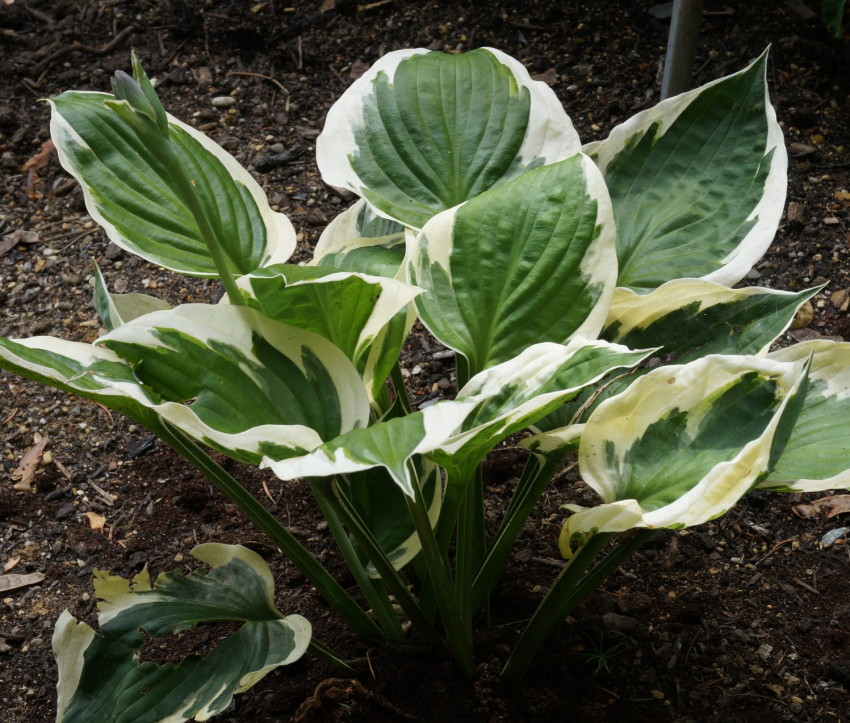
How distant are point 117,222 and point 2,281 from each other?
0.91 m

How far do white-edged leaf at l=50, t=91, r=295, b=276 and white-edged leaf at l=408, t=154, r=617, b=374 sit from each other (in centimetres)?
24

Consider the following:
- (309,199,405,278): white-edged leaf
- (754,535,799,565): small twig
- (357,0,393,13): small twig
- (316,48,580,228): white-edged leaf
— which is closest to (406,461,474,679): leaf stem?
(309,199,405,278): white-edged leaf

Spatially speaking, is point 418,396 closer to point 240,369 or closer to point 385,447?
point 240,369

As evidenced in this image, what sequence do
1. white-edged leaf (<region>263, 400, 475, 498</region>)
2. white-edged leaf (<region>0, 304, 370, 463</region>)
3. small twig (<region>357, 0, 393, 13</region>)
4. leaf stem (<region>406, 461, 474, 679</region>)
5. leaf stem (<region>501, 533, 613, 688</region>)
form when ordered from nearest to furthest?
1. white-edged leaf (<region>263, 400, 475, 498</region>)
2. white-edged leaf (<region>0, 304, 370, 463</region>)
3. leaf stem (<region>406, 461, 474, 679</region>)
4. leaf stem (<region>501, 533, 613, 688</region>)
5. small twig (<region>357, 0, 393, 13</region>)

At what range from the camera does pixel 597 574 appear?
1.01 m

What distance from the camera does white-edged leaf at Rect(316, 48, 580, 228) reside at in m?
1.11

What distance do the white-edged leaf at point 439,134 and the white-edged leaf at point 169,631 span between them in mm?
497

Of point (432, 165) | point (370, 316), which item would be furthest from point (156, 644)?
point (432, 165)

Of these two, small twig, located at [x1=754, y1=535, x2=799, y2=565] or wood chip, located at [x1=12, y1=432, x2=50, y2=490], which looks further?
wood chip, located at [x1=12, y1=432, x2=50, y2=490]

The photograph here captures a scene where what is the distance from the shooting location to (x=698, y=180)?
1.09 meters

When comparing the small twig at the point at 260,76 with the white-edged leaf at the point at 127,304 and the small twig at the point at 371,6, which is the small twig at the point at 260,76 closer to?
the small twig at the point at 371,6

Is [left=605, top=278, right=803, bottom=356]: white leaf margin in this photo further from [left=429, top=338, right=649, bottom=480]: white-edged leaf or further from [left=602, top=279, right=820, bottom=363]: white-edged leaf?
[left=429, top=338, right=649, bottom=480]: white-edged leaf

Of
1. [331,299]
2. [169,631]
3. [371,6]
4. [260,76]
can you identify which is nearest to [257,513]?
[169,631]

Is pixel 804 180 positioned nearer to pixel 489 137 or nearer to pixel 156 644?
pixel 489 137
